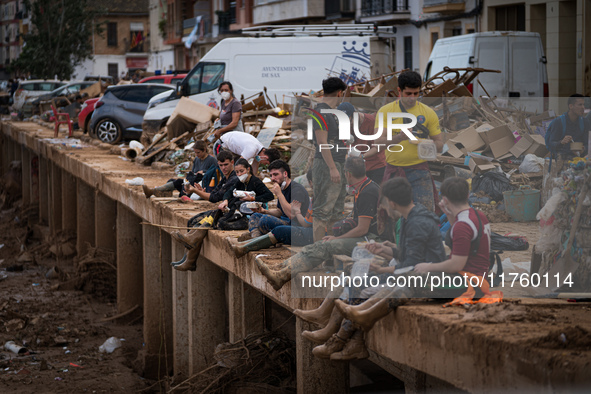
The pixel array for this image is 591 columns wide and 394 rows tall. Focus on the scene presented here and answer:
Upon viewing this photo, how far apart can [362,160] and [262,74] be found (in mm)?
13141

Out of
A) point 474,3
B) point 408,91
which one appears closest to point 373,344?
point 408,91

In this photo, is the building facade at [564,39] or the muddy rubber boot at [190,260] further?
the building facade at [564,39]

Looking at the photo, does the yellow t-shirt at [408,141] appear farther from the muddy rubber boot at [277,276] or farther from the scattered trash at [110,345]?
the scattered trash at [110,345]

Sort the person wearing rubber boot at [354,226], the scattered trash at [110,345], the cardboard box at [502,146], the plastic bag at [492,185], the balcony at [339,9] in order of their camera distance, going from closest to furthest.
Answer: the person wearing rubber boot at [354,226], the plastic bag at [492,185], the cardboard box at [502,146], the scattered trash at [110,345], the balcony at [339,9]

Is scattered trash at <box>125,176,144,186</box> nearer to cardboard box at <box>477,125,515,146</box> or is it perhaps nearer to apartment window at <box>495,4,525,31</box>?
cardboard box at <box>477,125,515,146</box>

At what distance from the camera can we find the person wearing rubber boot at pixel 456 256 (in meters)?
5.23

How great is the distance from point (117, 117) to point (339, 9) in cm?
1281

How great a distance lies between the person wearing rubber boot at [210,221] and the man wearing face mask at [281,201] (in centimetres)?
103

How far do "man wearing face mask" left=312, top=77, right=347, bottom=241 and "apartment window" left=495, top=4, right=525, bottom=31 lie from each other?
16039 millimetres

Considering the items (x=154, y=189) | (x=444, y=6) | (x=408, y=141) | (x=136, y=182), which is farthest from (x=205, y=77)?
(x=408, y=141)

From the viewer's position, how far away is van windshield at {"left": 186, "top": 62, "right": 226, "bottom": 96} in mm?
19328

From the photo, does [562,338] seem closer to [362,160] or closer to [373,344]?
[373,344]

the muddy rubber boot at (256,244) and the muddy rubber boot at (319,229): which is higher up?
the muddy rubber boot at (319,229)

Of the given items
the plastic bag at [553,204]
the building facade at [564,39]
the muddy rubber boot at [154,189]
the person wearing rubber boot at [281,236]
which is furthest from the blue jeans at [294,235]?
the building facade at [564,39]
